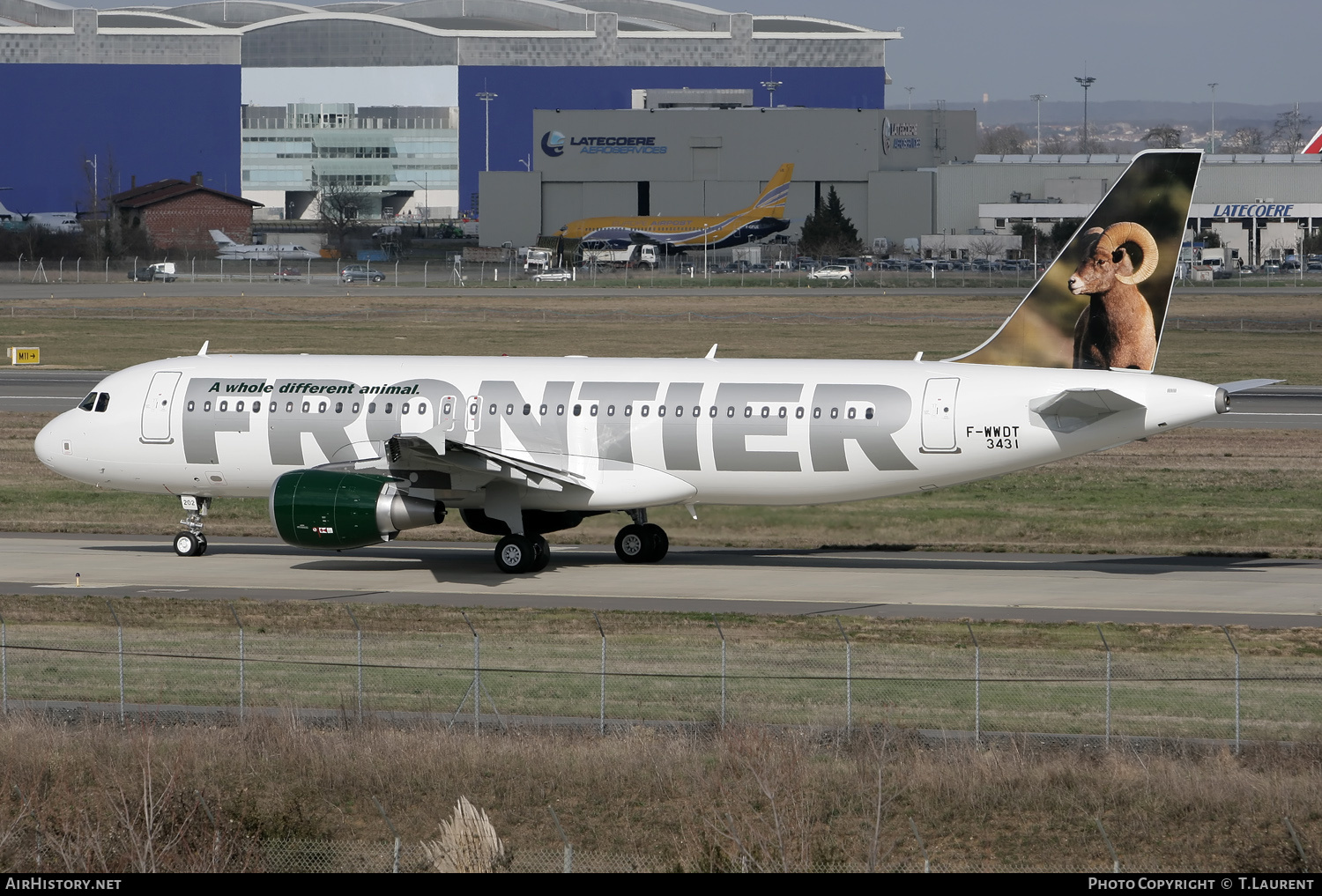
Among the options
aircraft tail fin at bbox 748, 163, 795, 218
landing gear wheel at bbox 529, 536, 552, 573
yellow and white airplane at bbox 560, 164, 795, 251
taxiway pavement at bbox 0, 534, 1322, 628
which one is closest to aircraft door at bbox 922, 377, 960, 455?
taxiway pavement at bbox 0, 534, 1322, 628

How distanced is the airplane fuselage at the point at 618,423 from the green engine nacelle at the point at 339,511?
154 centimetres

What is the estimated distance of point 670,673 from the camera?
24.7m

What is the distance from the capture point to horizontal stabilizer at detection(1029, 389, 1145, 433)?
107ft

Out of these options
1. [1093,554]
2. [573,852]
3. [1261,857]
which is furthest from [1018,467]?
[573,852]

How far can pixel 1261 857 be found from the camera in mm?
17484

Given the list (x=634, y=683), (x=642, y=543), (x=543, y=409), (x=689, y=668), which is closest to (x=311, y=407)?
(x=543, y=409)

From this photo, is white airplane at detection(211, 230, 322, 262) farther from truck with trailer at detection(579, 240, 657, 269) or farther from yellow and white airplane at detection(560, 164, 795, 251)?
truck with trailer at detection(579, 240, 657, 269)

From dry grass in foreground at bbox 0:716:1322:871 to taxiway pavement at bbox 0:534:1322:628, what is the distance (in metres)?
10.7

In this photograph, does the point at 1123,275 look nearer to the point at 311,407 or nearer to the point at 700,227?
the point at 311,407

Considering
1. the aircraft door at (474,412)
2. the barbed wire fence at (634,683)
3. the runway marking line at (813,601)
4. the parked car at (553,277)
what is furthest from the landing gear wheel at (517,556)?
the parked car at (553,277)

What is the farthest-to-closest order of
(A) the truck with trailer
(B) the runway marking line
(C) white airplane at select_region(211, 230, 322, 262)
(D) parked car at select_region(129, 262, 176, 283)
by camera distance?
(C) white airplane at select_region(211, 230, 322, 262) → (A) the truck with trailer → (D) parked car at select_region(129, 262, 176, 283) → (B) the runway marking line

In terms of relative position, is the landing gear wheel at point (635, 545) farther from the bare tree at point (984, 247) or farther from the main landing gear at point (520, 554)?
the bare tree at point (984, 247)

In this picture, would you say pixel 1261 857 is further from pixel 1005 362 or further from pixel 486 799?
pixel 1005 362
